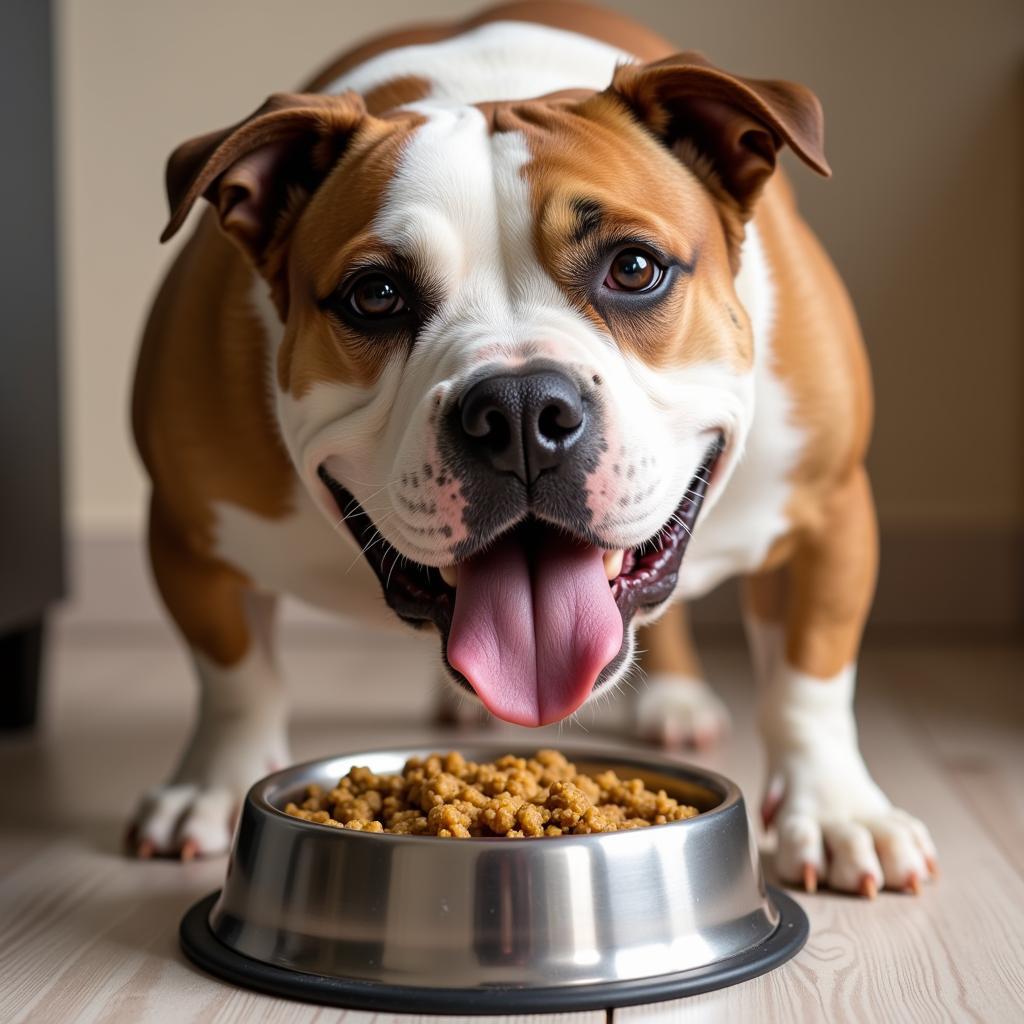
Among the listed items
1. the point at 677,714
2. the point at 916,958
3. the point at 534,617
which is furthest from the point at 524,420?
the point at 677,714

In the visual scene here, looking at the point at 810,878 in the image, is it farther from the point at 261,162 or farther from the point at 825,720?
the point at 261,162

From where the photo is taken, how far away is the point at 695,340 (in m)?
1.50

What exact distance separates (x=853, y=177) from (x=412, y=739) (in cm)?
166

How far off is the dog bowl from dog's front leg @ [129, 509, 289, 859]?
50cm

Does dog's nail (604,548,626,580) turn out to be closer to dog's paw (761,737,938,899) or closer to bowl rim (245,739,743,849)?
bowl rim (245,739,743,849)

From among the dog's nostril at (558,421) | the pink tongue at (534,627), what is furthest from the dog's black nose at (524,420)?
the pink tongue at (534,627)

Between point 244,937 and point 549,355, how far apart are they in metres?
0.58

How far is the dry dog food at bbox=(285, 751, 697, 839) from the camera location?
52.9 inches

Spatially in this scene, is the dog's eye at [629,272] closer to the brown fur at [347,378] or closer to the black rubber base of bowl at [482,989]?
the brown fur at [347,378]

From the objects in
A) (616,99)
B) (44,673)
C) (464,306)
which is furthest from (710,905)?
(44,673)

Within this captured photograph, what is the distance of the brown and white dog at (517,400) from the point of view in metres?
1.38

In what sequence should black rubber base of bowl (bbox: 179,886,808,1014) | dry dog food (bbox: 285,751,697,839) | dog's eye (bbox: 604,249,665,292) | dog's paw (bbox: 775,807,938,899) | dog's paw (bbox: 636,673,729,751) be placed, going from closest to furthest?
black rubber base of bowl (bbox: 179,886,808,1014) < dry dog food (bbox: 285,751,697,839) < dog's eye (bbox: 604,249,665,292) < dog's paw (bbox: 775,807,938,899) < dog's paw (bbox: 636,673,729,751)

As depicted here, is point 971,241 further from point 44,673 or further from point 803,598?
point 44,673

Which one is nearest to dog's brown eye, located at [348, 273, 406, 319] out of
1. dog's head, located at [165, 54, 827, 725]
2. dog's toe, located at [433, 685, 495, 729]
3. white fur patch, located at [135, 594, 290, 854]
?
dog's head, located at [165, 54, 827, 725]
